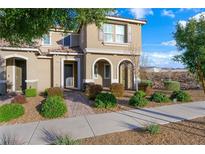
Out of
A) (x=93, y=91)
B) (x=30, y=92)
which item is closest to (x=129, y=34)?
(x=93, y=91)

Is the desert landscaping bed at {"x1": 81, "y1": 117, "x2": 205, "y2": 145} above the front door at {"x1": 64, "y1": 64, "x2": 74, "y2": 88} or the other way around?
the other way around

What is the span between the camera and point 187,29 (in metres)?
7.29

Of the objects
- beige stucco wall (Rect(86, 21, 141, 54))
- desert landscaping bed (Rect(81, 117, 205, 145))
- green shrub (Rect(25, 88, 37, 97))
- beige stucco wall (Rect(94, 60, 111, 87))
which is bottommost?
desert landscaping bed (Rect(81, 117, 205, 145))

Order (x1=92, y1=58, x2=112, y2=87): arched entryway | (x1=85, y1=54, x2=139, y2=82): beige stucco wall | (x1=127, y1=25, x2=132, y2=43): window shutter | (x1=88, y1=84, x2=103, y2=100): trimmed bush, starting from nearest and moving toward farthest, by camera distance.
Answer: (x1=88, y1=84, x2=103, y2=100): trimmed bush < (x1=85, y1=54, x2=139, y2=82): beige stucco wall < (x1=127, y1=25, x2=132, y2=43): window shutter < (x1=92, y1=58, x2=112, y2=87): arched entryway

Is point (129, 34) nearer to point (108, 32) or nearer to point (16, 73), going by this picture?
point (108, 32)

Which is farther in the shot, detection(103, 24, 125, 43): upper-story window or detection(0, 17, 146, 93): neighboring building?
detection(103, 24, 125, 43): upper-story window

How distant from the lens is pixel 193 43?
23.6 feet

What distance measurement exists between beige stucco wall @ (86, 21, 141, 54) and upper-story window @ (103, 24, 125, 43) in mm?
490

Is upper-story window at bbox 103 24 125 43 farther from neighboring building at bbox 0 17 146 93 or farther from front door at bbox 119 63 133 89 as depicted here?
front door at bbox 119 63 133 89

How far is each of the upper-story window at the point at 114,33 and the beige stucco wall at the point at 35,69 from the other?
5.26 meters

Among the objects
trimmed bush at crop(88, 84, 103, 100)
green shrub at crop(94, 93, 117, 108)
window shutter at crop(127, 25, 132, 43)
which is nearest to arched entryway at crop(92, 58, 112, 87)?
window shutter at crop(127, 25, 132, 43)

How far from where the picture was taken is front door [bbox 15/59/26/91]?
18.2 meters

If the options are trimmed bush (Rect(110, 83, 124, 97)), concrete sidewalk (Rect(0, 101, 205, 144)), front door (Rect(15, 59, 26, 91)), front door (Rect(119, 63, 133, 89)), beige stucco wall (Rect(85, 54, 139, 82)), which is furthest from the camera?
front door (Rect(119, 63, 133, 89))
